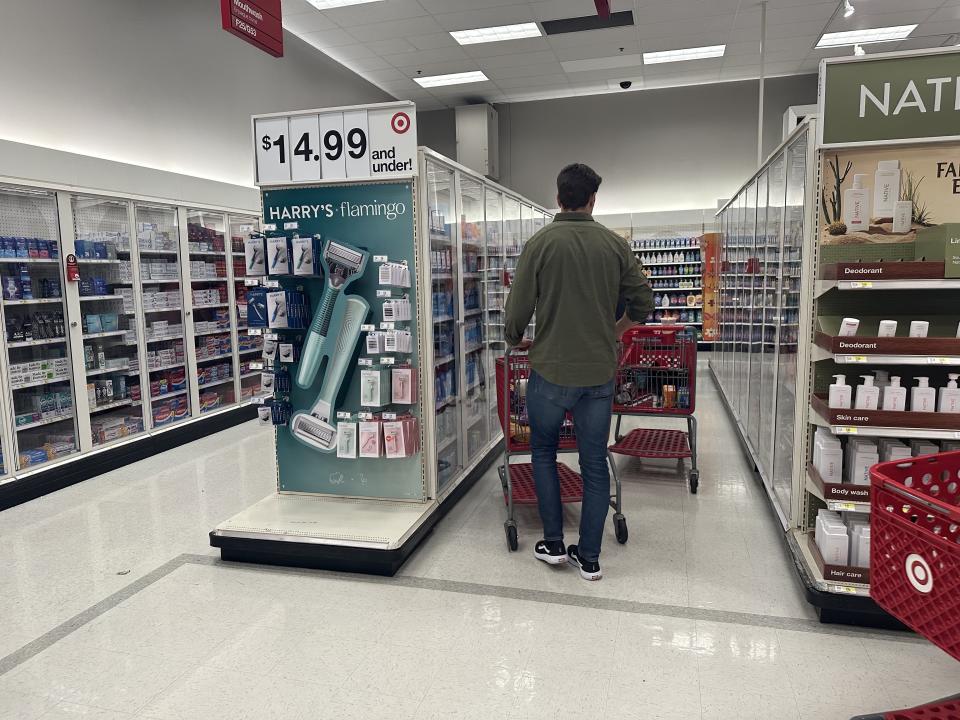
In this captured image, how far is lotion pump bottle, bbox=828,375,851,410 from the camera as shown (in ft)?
9.17

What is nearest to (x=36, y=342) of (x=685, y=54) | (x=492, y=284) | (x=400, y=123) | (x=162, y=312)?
(x=162, y=312)

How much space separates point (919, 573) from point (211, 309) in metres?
6.90

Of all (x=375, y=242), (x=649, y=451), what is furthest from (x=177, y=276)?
(x=649, y=451)

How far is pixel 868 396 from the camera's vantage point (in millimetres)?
2766

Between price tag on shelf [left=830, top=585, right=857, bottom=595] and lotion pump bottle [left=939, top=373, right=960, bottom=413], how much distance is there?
84cm

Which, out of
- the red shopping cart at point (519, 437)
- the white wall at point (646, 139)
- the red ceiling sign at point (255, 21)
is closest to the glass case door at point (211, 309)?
the red ceiling sign at point (255, 21)

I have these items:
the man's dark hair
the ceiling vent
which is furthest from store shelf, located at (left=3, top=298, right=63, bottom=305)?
the ceiling vent

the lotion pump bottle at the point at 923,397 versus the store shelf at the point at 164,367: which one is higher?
the lotion pump bottle at the point at 923,397

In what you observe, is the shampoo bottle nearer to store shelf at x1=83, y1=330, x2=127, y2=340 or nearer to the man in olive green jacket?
the man in olive green jacket

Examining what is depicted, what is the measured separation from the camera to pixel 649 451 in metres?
4.82

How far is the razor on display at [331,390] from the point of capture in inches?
148

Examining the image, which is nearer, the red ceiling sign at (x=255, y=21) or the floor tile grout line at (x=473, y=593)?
the floor tile grout line at (x=473, y=593)

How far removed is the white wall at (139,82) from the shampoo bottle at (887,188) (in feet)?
17.4

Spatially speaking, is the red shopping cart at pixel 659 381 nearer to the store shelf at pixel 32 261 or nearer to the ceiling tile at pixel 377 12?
the store shelf at pixel 32 261
